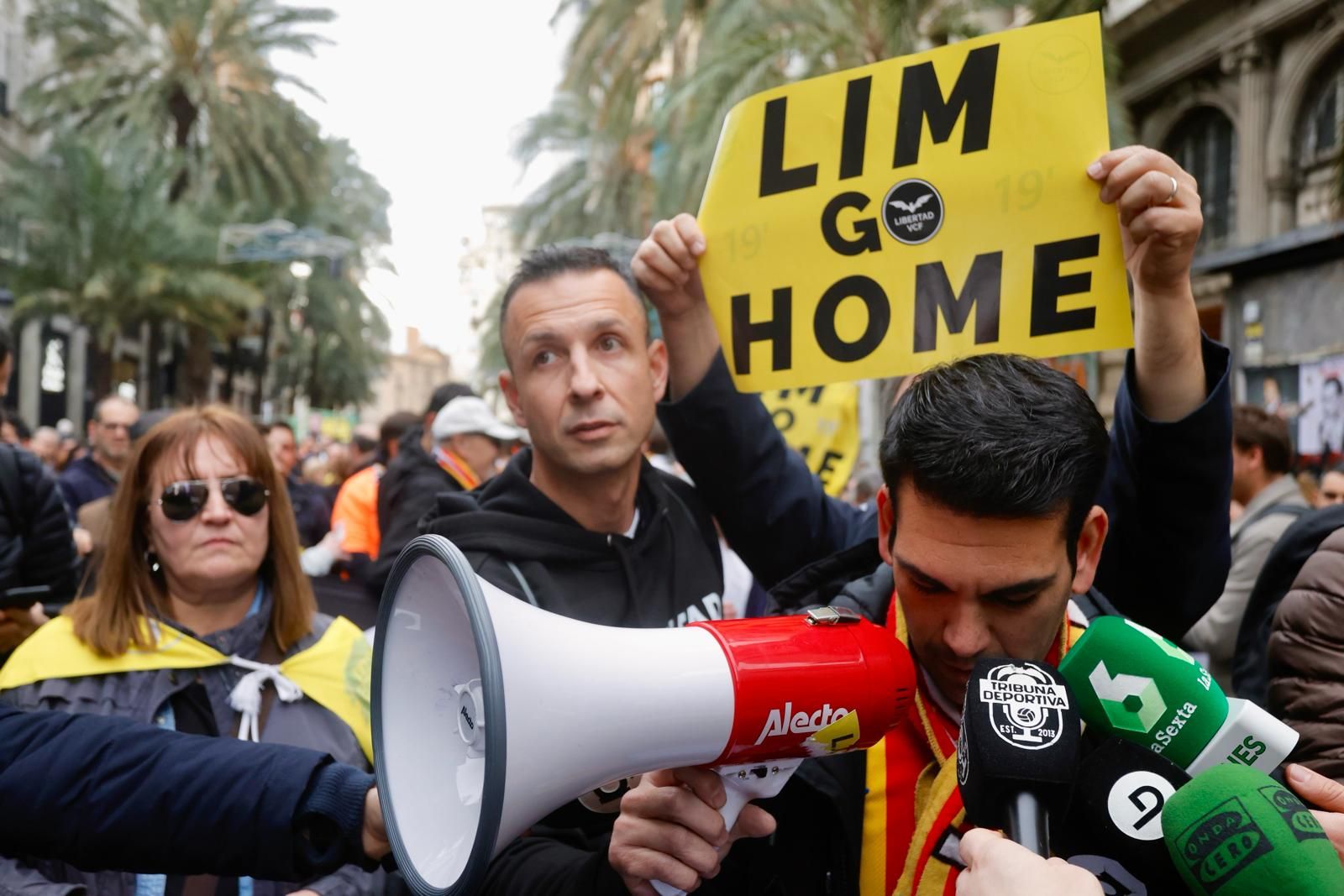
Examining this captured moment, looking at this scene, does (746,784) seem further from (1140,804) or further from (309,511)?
(309,511)

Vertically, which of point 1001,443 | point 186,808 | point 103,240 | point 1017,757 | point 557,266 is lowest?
point 186,808

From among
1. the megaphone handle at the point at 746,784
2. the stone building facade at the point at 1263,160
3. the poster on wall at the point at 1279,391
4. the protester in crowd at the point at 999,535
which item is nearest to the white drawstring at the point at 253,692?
the protester in crowd at the point at 999,535

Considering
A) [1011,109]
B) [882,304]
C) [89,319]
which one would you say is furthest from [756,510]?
[89,319]

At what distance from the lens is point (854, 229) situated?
2.24 metres

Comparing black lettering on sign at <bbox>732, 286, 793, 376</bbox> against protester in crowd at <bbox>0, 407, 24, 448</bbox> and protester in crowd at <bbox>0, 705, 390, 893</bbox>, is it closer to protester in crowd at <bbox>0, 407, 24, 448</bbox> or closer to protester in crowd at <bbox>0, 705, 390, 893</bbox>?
protester in crowd at <bbox>0, 705, 390, 893</bbox>

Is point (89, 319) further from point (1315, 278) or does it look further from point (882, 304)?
point (882, 304)

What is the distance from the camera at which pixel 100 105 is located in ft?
70.5

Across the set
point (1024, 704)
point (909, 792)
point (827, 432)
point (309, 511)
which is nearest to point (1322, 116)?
point (827, 432)

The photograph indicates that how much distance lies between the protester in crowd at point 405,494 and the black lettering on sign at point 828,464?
1.81 m

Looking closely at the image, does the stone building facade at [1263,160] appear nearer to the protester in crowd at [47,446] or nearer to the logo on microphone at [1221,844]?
the logo on microphone at [1221,844]

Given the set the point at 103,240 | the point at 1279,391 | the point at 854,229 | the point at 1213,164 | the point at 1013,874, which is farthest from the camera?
the point at 103,240

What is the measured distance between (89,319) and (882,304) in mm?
21804

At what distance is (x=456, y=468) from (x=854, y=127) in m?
3.54

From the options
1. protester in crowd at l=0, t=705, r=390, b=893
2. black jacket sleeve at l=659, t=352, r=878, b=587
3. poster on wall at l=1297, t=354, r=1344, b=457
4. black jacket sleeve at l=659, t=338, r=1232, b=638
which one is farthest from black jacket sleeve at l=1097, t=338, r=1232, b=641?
poster on wall at l=1297, t=354, r=1344, b=457
